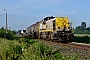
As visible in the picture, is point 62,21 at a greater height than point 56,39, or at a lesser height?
greater

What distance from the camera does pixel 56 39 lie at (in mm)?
21531

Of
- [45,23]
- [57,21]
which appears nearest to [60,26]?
[57,21]

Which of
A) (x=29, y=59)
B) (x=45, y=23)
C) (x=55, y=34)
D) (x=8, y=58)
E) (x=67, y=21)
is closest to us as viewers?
(x=29, y=59)

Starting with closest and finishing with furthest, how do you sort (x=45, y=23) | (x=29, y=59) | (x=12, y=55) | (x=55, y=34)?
(x=29, y=59), (x=12, y=55), (x=55, y=34), (x=45, y=23)

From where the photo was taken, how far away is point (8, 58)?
845cm

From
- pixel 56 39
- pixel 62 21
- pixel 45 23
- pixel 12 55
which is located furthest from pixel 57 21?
pixel 12 55

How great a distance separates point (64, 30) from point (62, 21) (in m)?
1.20

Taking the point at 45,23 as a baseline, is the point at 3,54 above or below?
below

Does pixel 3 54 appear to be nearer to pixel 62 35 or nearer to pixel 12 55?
pixel 12 55

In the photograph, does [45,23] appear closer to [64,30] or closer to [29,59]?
[64,30]

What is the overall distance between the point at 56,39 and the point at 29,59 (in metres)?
14.1

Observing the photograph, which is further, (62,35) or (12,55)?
(62,35)

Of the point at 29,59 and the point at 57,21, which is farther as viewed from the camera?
the point at 57,21

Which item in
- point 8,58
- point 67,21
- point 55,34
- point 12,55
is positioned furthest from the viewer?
point 67,21
